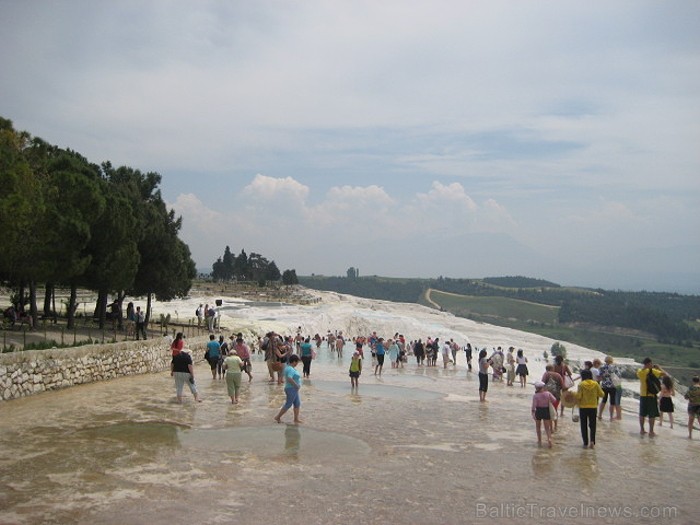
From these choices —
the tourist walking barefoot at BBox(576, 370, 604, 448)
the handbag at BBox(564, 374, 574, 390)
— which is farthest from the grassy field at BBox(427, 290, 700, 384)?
the tourist walking barefoot at BBox(576, 370, 604, 448)

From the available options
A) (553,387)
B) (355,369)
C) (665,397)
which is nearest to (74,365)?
(355,369)

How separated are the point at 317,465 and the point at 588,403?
5.79 metres

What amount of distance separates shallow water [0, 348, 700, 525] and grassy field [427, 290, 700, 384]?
86834 mm

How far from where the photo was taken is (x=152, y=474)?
30.4ft

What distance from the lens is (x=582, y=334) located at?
14125cm

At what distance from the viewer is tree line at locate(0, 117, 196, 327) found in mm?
20562

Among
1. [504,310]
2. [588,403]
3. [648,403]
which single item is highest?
[588,403]

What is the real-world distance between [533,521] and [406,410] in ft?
28.1

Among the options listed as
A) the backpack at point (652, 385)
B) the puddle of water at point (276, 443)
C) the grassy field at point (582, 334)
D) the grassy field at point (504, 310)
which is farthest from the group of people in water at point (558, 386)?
the grassy field at point (504, 310)

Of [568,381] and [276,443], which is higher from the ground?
[568,381]

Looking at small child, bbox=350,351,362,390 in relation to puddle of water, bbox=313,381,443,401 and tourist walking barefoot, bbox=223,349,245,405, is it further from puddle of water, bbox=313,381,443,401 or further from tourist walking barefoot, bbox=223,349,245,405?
tourist walking barefoot, bbox=223,349,245,405

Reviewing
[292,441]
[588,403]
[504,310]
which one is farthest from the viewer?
[504,310]

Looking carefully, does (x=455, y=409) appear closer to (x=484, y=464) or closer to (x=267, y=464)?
(x=484, y=464)

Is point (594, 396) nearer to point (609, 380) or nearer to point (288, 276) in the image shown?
point (609, 380)
